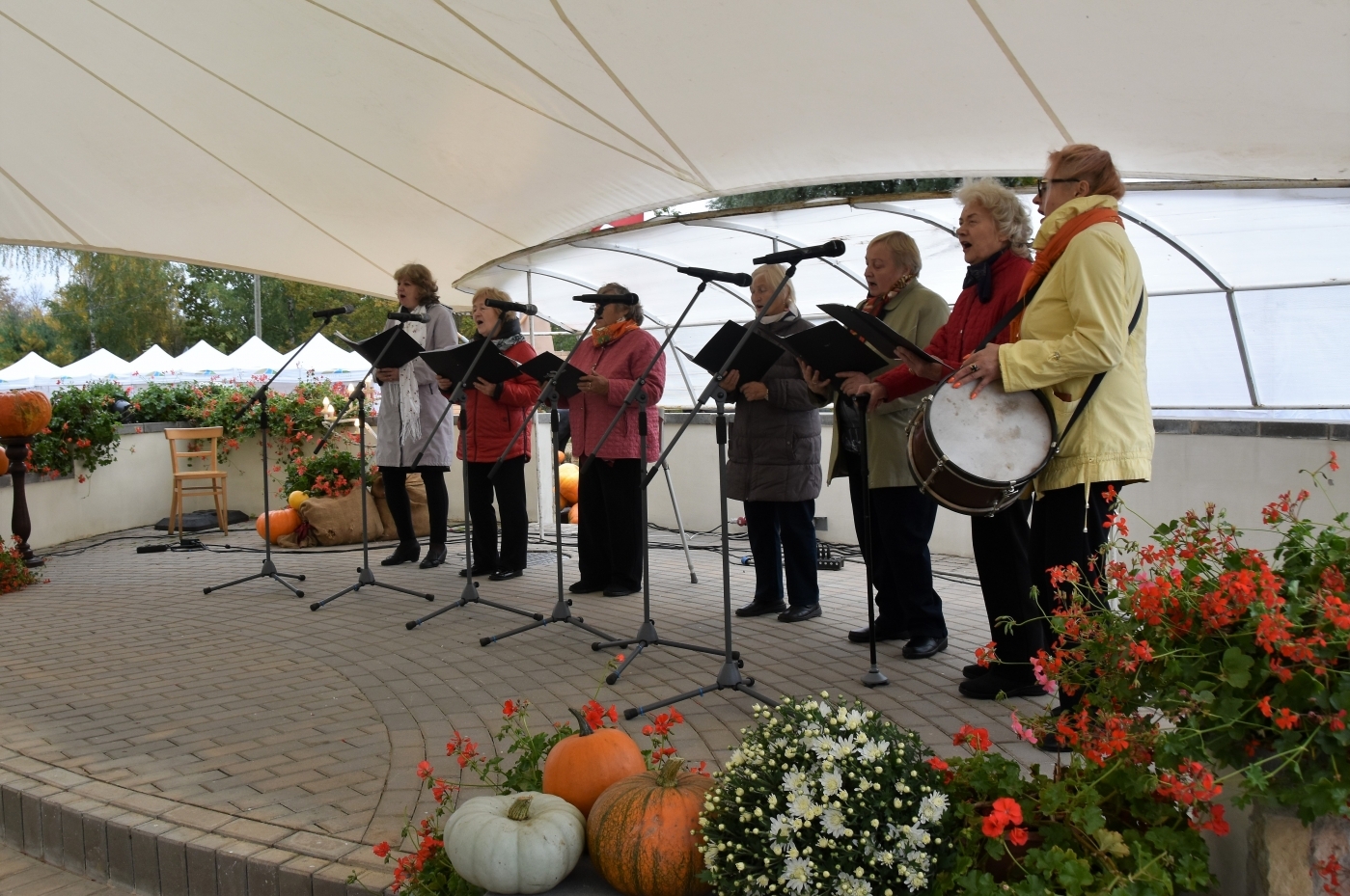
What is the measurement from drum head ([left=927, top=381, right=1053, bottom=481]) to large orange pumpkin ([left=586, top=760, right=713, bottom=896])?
1.47 m

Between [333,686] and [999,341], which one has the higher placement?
[999,341]

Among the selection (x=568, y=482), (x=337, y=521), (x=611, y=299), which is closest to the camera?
(x=611, y=299)

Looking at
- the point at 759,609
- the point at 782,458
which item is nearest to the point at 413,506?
the point at 759,609

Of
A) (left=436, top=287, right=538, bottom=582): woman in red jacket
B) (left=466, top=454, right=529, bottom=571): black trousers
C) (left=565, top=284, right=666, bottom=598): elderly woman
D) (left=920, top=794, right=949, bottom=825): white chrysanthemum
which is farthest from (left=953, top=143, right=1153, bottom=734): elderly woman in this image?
(left=466, top=454, right=529, bottom=571): black trousers

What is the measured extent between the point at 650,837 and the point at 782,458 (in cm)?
338

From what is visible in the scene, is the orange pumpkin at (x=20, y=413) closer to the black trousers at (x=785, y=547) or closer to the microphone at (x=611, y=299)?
the microphone at (x=611, y=299)

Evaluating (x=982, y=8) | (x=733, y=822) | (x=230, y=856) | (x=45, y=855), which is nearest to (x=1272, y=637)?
(x=733, y=822)

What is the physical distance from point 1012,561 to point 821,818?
218 cm

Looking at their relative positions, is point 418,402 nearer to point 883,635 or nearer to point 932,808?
point 883,635

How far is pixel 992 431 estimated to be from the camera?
3.46m

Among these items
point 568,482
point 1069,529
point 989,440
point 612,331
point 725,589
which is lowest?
point 568,482

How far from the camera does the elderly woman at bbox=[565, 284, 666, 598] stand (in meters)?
6.48

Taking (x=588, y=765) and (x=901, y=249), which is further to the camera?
(x=901, y=249)

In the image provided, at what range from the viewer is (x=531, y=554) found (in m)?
8.64
